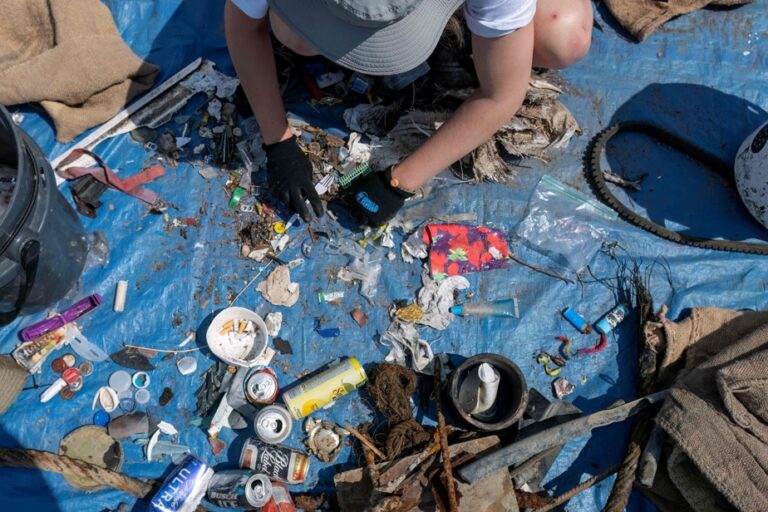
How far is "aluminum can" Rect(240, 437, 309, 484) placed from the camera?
203cm

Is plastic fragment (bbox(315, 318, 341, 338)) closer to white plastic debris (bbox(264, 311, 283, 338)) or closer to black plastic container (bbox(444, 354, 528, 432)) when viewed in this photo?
white plastic debris (bbox(264, 311, 283, 338))

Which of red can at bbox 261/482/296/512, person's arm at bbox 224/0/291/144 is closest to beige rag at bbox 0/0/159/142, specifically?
person's arm at bbox 224/0/291/144

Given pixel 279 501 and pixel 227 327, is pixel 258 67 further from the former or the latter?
pixel 279 501

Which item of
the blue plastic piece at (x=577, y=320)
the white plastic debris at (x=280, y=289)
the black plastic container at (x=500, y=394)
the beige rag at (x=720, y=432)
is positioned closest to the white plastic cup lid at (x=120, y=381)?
the white plastic debris at (x=280, y=289)

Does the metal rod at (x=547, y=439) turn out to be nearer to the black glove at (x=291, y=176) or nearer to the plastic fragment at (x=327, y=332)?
the plastic fragment at (x=327, y=332)

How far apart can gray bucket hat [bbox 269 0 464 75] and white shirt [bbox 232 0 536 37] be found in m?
0.15

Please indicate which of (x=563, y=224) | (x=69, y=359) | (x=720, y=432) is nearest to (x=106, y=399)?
(x=69, y=359)

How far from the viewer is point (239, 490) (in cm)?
197

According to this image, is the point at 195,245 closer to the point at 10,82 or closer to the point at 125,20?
the point at 10,82

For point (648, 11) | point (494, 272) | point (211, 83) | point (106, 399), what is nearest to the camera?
point (106, 399)

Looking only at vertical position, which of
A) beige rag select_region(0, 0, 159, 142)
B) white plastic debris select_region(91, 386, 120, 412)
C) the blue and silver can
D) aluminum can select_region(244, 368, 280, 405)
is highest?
beige rag select_region(0, 0, 159, 142)

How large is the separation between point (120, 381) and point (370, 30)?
1.65 meters

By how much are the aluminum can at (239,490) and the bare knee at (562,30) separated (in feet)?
6.66

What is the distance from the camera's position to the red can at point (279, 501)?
1978mm
